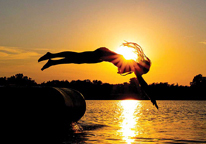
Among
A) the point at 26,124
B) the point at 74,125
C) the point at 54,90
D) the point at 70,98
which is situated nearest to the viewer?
the point at 26,124

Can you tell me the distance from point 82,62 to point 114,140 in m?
4.52

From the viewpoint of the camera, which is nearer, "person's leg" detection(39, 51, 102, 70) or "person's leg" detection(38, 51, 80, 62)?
"person's leg" detection(39, 51, 102, 70)

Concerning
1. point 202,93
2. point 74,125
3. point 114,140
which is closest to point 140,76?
point 114,140

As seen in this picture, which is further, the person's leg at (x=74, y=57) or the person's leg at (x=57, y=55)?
the person's leg at (x=57, y=55)

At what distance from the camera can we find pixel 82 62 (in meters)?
11.2

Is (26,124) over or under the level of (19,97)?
under

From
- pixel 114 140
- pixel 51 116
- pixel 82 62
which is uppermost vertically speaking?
pixel 82 62

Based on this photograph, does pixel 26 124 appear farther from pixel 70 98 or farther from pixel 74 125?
pixel 74 125

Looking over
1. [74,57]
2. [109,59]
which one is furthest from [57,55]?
[109,59]

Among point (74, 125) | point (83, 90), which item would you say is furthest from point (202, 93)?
point (74, 125)

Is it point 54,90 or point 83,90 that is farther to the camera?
point 83,90

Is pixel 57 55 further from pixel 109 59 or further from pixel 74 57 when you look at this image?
pixel 109 59

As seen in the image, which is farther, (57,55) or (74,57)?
(57,55)

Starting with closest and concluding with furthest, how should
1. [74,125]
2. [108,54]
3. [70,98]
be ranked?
[108,54]
[70,98]
[74,125]
